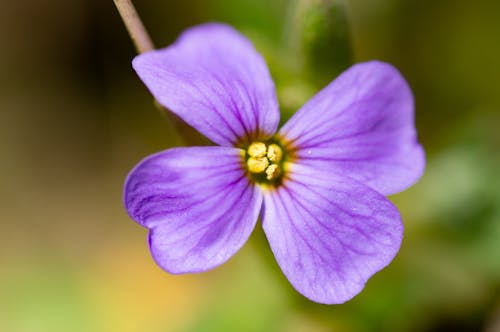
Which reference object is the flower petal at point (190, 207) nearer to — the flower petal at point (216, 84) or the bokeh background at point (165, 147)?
the flower petal at point (216, 84)

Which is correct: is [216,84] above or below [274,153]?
above

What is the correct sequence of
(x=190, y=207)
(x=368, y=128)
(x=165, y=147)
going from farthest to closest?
(x=165, y=147), (x=368, y=128), (x=190, y=207)

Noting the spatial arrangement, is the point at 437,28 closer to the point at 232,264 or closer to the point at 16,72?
the point at 232,264

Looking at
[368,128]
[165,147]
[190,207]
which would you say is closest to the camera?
[190,207]

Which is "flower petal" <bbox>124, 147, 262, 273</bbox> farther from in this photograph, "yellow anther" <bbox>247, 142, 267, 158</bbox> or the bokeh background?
the bokeh background

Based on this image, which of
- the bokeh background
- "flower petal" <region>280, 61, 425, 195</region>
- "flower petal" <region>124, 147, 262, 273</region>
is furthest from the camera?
the bokeh background

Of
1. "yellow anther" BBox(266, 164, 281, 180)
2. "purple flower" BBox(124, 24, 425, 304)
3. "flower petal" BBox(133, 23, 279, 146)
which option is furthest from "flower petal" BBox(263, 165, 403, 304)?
"flower petal" BBox(133, 23, 279, 146)

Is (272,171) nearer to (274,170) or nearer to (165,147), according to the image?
(274,170)

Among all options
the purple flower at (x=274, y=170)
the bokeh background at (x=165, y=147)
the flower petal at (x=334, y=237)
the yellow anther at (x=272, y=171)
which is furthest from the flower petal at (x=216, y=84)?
the bokeh background at (x=165, y=147)

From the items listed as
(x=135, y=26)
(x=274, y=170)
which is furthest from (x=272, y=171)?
(x=135, y=26)
